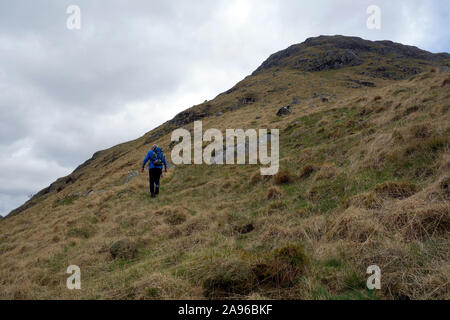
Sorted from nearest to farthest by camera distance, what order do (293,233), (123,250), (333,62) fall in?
(293,233), (123,250), (333,62)

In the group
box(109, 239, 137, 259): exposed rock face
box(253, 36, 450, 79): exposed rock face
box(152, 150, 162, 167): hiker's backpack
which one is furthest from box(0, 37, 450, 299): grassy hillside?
box(253, 36, 450, 79): exposed rock face

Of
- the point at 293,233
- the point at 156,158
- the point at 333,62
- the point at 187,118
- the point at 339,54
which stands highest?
the point at 339,54

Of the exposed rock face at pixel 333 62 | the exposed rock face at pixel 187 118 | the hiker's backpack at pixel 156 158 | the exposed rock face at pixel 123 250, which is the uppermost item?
the exposed rock face at pixel 333 62

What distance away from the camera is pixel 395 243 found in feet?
12.4

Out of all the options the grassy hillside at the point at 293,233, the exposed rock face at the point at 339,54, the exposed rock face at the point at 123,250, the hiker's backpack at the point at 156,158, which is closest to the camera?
the grassy hillside at the point at 293,233

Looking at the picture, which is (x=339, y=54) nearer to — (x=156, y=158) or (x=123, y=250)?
(x=156, y=158)

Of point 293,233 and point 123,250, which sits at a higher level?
point 293,233

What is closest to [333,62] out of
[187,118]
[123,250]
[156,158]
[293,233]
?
[187,118]

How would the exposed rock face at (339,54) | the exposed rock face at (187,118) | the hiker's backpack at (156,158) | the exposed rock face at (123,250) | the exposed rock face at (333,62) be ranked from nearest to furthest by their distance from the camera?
the exposed rock face at (123,250)
the hiker's backpack at (156,158)
the exposed rock face at (187,118)
the exposed rock face at (333,62)
the exposed rock face at (339,54)

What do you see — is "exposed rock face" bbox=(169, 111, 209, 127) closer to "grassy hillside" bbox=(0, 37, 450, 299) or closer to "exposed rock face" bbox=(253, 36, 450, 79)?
"exposed rock face" bbox=(253, 36, 450, 79)

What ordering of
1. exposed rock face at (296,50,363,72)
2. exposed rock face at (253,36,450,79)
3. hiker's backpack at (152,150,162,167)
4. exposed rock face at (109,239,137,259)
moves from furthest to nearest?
exposed rock face at (253,36,450,79) → exposed rock face at (296,50,363,72) → hiker's backpack at (152,150,162,167) → exposed rock face at (109,239,137,259)

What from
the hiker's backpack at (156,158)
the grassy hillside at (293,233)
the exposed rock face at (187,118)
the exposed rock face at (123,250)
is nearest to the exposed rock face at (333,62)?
the exposed rock face at (187,118)

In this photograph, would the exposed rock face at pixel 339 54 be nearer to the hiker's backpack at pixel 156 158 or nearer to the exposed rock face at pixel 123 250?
the hiker's backpack at pixel 156 158
